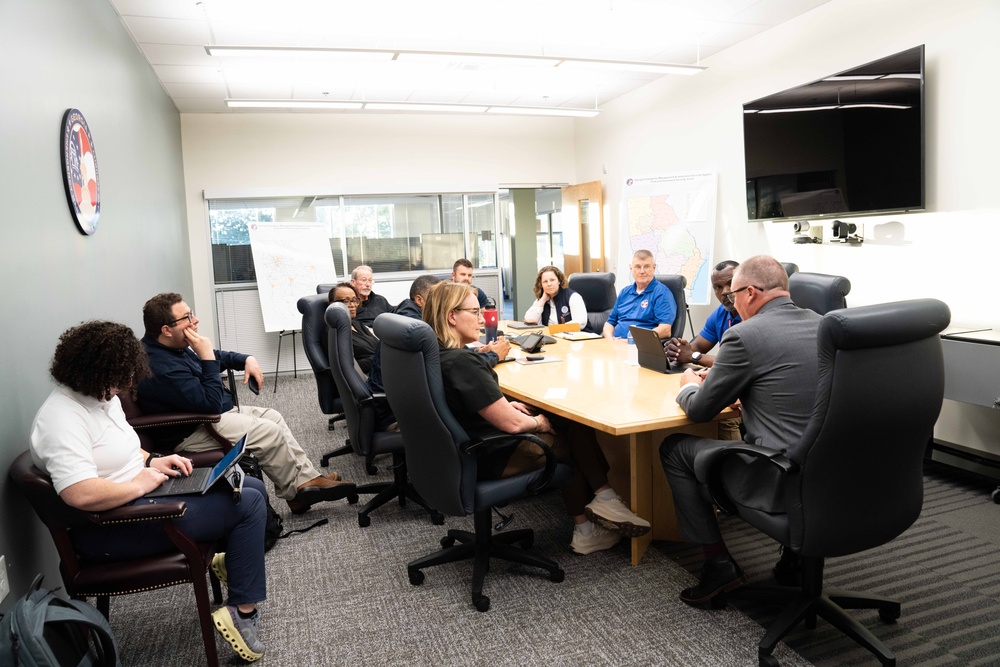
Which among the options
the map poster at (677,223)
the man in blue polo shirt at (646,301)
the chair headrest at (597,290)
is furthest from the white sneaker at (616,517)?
the map poster at (677,223)

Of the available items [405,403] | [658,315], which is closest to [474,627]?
[405,403]

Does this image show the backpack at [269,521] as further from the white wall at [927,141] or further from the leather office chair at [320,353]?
the white wall at [927,141]

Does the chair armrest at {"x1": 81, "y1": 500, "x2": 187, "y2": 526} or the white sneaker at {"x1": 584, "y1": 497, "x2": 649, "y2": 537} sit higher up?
the chair armrest at {"x1": 81, "y1": 500, "x2": 187, "y2": 526}

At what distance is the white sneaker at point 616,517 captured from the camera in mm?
2668

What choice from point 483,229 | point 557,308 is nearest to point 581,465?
point 557,308

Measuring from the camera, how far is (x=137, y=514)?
6.28 feet

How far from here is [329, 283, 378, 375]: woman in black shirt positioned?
3.96m

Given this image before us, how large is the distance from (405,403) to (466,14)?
3.28 m

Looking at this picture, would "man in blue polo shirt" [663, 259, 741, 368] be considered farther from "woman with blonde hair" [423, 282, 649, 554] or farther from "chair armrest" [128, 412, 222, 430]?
"chair armrest" [128, 412, 222, 430]

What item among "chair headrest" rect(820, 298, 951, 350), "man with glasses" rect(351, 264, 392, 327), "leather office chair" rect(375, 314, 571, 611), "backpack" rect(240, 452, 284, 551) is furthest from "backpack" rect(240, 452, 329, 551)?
"chair headrest" rect(820, 298, 951, 350)

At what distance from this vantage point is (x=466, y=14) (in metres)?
4.66

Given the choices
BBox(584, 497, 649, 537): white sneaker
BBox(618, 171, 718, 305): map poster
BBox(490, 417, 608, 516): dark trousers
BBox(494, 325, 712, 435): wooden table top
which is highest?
BBox(618, 171, 718, 305): map poster

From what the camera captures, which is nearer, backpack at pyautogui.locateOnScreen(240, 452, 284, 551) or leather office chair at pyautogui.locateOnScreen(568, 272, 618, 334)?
backpack at pyautogui.locateOnScreen(240, 452, 284, 551)

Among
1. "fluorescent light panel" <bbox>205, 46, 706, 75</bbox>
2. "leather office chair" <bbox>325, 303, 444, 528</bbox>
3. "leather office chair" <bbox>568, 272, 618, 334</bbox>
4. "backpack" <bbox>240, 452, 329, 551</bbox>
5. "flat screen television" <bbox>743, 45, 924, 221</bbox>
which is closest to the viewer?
"backpack" <bbox>240, 452, 329, 551</bbox>
